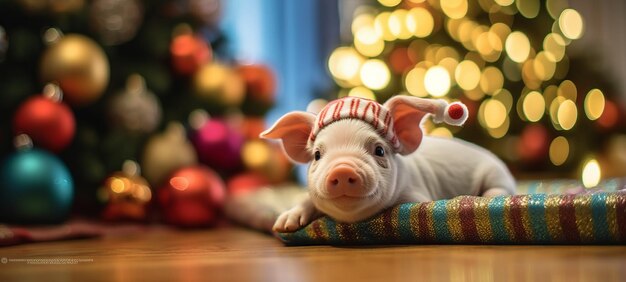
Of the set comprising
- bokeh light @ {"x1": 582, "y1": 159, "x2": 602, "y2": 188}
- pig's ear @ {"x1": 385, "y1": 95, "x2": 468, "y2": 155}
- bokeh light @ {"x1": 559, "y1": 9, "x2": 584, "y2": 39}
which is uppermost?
bokeh light @ {"x1": 559, "y1": 9, "x2": 584, "y2": 39}

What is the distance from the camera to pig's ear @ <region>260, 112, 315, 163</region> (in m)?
1.24

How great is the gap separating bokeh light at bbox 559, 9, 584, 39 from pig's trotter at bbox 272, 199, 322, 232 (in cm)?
201

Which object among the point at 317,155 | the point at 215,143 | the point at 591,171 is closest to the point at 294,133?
the point at 317,155

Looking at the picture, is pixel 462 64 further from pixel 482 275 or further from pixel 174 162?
pixel 482 275

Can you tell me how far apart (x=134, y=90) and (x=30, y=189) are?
1.82 ft

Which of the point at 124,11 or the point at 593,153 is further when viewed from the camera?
the point at 593,153

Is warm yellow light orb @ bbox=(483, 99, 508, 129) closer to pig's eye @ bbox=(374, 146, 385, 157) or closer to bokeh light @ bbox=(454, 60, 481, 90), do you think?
bokeh light @ bbox=(454, 60, 481, 90)

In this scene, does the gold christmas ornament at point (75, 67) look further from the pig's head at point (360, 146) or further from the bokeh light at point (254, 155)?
the pig's head at point (360, 146)

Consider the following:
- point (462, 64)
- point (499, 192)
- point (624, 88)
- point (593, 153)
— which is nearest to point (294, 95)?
point (462, 64)

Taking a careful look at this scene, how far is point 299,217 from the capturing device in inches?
48.4

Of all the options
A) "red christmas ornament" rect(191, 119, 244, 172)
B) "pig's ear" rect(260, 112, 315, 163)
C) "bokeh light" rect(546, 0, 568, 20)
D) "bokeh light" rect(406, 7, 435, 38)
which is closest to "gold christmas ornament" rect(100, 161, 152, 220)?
"red christmas ornament" rect(191, 119, 244, 172)

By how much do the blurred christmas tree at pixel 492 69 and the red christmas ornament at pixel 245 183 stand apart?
534mm

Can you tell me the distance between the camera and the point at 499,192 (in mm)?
1297

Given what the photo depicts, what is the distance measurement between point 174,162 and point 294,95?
1418 mm
